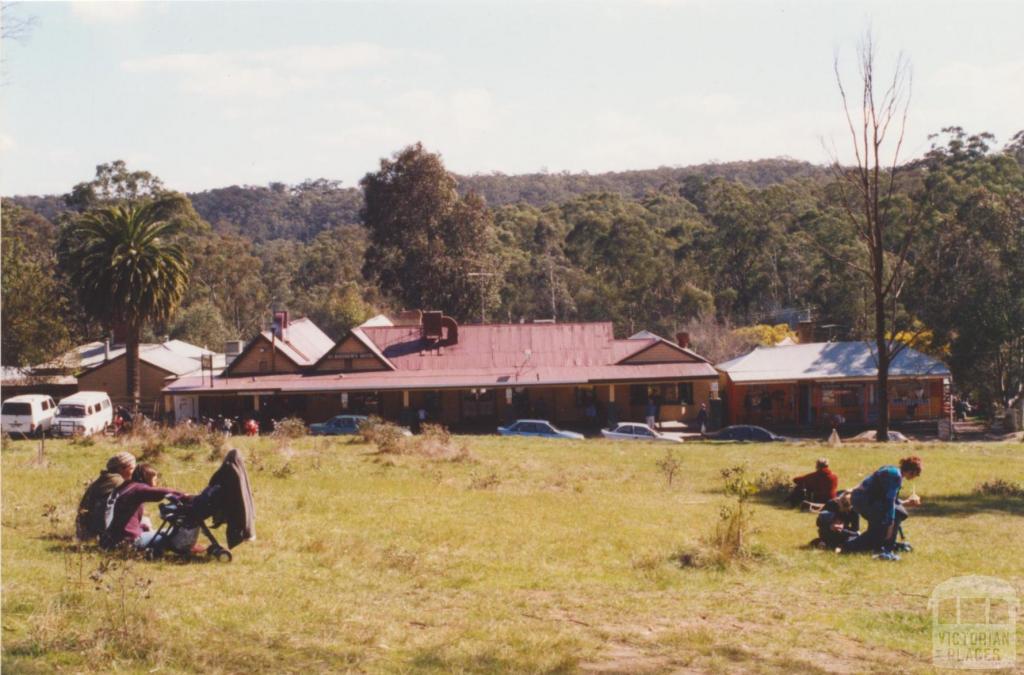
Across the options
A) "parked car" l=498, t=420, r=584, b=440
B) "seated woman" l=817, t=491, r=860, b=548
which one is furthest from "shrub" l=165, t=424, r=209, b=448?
"parked car" l=498, t=420, r=584, b=440

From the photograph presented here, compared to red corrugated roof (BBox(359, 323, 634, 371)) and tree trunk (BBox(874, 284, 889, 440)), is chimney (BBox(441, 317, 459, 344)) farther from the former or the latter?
tree trunk (BBox(874, 284, 889, 440))

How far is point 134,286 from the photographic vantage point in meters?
37.9

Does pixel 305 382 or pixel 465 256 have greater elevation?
pixel 465 256

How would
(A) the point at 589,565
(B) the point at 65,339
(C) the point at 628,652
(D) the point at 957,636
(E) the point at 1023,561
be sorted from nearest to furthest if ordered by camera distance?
1. (C) the point at 628,652
2. (D) the point at 957,636
3. (A) the point at 589,565
4. (E) the point at 1023,561
5. (B) the point at 65,339

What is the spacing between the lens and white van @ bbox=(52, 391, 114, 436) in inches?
1223

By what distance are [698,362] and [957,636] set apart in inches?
1245

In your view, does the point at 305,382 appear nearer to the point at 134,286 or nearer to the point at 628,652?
the point at 134,286

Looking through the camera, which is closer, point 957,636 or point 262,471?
point 957,636

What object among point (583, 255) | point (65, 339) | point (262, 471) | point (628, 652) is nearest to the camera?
point (628, 652)

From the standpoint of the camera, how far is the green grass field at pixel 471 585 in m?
7.01

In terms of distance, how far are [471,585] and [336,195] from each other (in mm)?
162688

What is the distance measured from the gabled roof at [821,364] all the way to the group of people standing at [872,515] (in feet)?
89.4

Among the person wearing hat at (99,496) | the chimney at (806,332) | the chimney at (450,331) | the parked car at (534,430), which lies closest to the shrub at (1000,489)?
the person wearing hat at (99,496)

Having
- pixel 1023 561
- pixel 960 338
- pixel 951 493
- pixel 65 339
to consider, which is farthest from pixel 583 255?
pixel 1023 561
